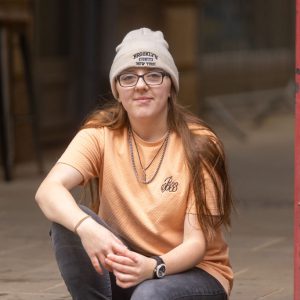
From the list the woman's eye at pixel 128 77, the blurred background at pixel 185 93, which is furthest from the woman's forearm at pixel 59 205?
the blurred background at pixel 185 93

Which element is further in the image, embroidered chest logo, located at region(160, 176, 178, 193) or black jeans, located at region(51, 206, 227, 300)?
embroidered chest logo, located at region(160, 176, 178, 193)

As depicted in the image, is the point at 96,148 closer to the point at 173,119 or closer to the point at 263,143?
A: the point at 173,119

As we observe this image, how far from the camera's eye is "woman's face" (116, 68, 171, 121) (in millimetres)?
4477

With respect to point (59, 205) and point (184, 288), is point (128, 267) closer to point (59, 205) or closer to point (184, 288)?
point (184, 288)

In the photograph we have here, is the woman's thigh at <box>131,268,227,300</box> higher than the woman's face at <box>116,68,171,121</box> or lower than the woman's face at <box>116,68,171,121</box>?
lower

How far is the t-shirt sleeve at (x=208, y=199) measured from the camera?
4430 mm

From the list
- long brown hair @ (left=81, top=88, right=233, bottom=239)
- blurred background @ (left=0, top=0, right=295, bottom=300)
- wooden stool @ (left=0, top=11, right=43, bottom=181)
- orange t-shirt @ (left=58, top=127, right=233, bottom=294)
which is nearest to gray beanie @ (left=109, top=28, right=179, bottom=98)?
long brown hair @ (left=81, top=88, right=233, bottom=239)

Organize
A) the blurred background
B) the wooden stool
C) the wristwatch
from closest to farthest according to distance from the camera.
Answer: the wristwatch
the blurred background
the wooden stool

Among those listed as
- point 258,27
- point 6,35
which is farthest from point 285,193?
point 258,27

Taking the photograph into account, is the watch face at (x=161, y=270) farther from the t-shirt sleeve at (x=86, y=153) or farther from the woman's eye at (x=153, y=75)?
the woman's eye at (x=153, y=75)

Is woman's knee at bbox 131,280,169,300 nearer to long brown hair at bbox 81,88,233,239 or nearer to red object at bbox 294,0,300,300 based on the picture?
long brown hair at bbox 81,88,233,239

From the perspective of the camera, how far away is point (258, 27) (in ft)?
62.8

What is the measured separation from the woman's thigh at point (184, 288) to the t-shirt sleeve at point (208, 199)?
0.22m

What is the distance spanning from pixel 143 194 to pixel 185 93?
10.7 m
